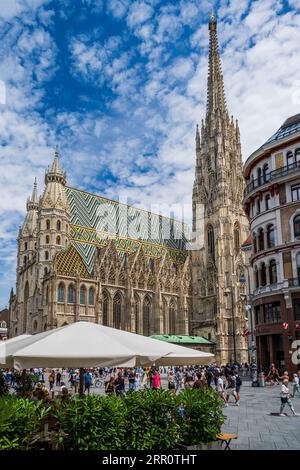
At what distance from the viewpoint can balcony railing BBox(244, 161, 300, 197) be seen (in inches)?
1190

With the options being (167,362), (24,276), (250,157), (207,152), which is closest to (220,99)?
(207,152)

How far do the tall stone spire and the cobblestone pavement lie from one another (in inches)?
2900

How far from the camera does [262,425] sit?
14039 mm

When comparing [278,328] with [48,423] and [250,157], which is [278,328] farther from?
[48,423]

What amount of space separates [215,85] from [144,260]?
40.7m

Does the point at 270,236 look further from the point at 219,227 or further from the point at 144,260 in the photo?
the point at 219,227

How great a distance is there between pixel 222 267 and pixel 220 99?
3597 cm

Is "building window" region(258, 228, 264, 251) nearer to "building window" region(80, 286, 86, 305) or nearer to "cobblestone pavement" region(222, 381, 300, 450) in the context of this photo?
"cobblestone pavement" region(222, 381, 300, 450)

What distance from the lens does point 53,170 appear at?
70.1m

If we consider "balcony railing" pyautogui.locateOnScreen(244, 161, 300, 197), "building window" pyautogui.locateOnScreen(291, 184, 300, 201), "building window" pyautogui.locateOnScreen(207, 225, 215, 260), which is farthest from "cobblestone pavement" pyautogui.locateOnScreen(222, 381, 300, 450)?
"building window" pyautogui.locateOnScreen(207, 225, 215, 260)

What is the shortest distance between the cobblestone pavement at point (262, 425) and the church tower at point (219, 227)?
165ft

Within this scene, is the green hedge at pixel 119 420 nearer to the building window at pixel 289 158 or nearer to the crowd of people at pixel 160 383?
the crowd of people at pixel 160 383

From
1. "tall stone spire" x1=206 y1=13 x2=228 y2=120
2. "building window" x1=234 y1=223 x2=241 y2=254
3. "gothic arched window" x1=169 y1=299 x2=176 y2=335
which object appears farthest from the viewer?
"tall stone spire" x1=206 y1=13 x2=228 y2=120

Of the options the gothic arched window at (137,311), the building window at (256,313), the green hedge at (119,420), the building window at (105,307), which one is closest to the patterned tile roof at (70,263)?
the building window at (105,307)
